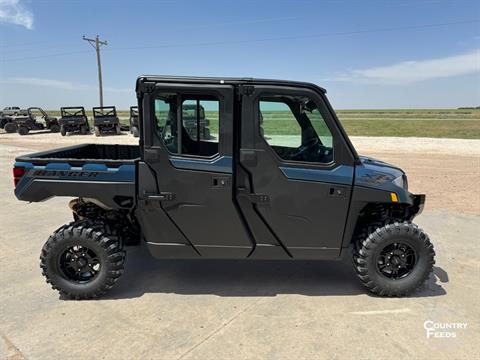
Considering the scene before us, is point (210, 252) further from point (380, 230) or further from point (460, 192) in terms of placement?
point (460, 192)

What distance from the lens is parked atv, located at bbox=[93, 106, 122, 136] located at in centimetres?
2372

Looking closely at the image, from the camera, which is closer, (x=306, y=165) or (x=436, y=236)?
(x=306, y=165)

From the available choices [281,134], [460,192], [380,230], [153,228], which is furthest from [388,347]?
[460,192]

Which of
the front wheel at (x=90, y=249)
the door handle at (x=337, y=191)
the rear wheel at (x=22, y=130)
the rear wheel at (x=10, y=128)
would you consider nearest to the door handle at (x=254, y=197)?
the door handle at (x=337, y=191)

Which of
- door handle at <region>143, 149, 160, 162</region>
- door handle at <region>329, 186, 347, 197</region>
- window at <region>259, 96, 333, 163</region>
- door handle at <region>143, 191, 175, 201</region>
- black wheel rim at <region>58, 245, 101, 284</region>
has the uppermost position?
window at <region>259, 96, 333, 163</region>

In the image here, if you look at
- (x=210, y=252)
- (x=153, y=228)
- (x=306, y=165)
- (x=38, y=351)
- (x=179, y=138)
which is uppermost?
(x=179, y=138)

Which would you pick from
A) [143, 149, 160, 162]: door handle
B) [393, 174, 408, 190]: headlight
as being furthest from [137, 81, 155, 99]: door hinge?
[393, 174, 408, 190]: headlight

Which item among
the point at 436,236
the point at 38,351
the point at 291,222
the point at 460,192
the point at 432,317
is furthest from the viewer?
the point at 460,192

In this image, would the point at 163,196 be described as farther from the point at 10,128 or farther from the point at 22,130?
the point at 10,128

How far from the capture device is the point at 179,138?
11.5 ft

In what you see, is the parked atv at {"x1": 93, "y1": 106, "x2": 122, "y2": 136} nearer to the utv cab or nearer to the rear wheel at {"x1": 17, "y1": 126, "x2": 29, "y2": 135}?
the rear wheel at {"x1": 17, "y1": 126, "x2": 29, "y2": 135}

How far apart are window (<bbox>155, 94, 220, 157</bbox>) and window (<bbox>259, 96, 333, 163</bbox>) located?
48cm

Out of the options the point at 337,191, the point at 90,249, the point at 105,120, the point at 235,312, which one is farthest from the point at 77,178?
the point at 105,120

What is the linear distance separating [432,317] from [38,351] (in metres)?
3.28
